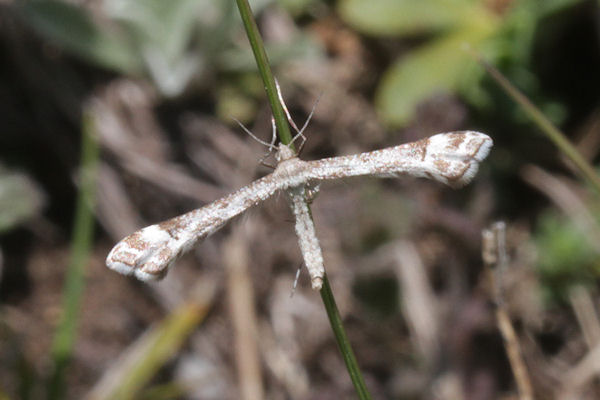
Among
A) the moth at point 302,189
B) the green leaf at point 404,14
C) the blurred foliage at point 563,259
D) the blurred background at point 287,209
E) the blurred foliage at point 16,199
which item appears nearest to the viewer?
the moth at point 302,189

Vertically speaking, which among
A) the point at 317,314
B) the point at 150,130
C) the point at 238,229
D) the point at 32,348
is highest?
the point at 150,130

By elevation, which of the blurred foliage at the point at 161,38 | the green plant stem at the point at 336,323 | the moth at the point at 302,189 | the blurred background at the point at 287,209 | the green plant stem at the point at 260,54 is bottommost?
the green plant stem at the point at 336,323

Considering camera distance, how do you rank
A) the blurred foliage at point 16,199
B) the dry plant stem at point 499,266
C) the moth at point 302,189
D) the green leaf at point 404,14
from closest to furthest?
the moth at point 302,189
the dry plant stem at point 499,266
the blurred foliage at point 16,199
the green leaf at point 404,14

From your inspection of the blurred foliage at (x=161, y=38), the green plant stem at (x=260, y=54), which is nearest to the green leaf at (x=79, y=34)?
the blurred foliage at (x=161, y=38)

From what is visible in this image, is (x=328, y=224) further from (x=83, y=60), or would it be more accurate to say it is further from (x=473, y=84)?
(x=83, y=60)

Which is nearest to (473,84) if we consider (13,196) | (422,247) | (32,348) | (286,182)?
(422,247)

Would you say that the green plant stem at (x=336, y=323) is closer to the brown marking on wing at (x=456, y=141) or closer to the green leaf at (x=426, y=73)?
the brown marking on wing at (x=456, y=141)

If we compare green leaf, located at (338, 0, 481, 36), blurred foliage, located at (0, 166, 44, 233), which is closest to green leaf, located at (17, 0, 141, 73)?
blurred foliage, located at (0, 166, 44, 233)
